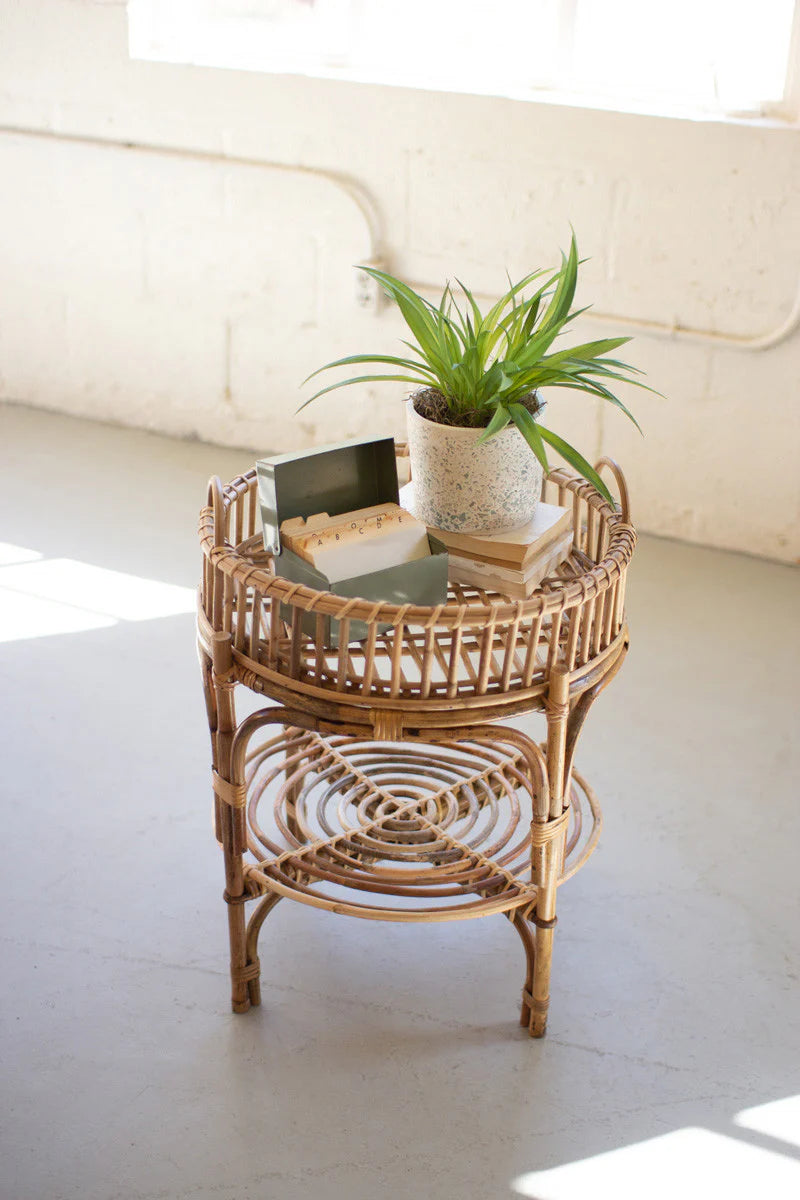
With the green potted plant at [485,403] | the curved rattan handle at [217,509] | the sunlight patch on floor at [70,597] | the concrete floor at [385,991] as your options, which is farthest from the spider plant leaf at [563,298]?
the sunlight patch on floor at [70,597]

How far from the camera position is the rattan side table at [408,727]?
1.50 meters

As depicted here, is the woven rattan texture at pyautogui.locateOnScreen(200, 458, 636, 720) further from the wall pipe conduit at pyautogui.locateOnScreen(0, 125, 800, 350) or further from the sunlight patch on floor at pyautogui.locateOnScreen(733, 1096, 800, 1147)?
the wall pipe conduit at pyautogui.locateOnScreen(0, 125, 800, 350)

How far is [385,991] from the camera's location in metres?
1.81

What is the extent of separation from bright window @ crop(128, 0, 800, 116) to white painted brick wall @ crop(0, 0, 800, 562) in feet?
0.40

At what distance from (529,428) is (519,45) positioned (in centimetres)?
193

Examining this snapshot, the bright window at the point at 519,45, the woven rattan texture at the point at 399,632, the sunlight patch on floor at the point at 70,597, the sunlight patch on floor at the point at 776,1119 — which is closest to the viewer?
the woven rattan texture at the point at 399,632

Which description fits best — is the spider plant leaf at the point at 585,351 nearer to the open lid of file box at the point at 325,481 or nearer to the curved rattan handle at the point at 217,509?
the open lid of file box at the point at 325,481

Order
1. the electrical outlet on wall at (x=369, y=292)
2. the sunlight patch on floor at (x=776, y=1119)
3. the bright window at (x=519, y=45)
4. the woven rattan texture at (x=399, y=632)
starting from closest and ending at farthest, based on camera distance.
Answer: the woven rattan texture at (x=399, y=632) < the sunlight patch on floor at (x=776, y=1119) < the bright window at (x=519, y=45) < the electrical outlet on wall at (x=369, y=292)

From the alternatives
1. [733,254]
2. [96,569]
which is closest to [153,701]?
[96,569]

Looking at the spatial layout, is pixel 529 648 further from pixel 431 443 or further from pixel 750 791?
pixel 750 791

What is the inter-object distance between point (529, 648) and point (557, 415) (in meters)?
1.82

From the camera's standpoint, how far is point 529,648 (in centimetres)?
151

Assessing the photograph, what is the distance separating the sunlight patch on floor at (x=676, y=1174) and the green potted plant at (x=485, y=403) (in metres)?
0.78

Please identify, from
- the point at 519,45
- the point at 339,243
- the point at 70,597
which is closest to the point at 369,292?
the point at 339,243
